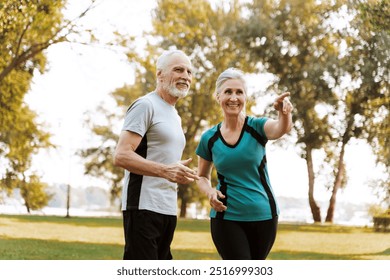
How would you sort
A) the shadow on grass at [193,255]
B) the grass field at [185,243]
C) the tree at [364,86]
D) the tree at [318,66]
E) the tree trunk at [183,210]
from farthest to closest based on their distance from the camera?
the tree trunk at [183,210] → the tree at [318,66] → the tree at [364,86] → the grass field at [185,243] → the shadow on grass at [193,255]

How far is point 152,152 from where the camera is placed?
2787 millimetres

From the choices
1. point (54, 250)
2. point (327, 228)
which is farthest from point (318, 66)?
point (54, 250)

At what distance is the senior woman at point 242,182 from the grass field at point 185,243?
785 centimetres

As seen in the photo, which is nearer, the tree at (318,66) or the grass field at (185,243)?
the grass field at (185,243)

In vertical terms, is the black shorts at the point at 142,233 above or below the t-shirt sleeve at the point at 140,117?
below

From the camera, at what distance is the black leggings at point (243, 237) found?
9.49 feet

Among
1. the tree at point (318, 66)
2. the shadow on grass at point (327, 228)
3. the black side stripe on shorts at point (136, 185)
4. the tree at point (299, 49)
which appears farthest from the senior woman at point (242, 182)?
the shadow on grass at point (327, 228)

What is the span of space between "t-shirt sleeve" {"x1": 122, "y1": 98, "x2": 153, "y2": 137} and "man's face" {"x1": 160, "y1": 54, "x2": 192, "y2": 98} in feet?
0.57

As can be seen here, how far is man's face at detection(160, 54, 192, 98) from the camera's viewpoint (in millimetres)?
2910

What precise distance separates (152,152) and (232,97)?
50 centimetres

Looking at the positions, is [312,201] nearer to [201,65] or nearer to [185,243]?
[201,65]

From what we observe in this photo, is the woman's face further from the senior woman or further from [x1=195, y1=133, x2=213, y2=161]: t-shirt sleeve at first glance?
[x1=195, y1=133, x2=213, y2=161]: t-shirt sleeve

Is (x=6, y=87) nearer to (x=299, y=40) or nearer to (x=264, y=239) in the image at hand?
(x=299, y=40)

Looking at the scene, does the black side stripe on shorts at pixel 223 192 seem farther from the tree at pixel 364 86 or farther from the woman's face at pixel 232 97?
the tree at pixel 364 86
